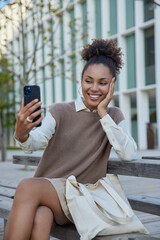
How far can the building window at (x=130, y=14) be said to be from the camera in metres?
23.4

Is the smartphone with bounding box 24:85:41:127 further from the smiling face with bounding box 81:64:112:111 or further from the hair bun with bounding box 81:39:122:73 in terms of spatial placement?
the hair bun with bounding box 81:39:122:73

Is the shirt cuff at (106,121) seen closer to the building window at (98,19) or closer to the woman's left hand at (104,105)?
the woman's left hand at (104,105)

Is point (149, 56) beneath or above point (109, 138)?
above

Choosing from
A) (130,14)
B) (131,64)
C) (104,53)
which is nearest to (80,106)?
(104,53)

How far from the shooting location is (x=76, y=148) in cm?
321

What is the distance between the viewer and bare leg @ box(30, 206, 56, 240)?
2.68 metres

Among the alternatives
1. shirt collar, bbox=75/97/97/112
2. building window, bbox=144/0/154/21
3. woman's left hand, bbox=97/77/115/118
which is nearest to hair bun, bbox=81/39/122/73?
woman's left hand, bbox=97/77/115/118

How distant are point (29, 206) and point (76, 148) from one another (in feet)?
2.16

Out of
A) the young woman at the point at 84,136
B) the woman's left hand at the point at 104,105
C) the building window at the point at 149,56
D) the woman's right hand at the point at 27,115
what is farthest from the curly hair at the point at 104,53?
the building window at the point at 149,56

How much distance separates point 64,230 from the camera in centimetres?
290

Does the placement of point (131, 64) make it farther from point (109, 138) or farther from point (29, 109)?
point (29, 109)

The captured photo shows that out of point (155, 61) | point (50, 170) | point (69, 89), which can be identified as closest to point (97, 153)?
point (50, 170)

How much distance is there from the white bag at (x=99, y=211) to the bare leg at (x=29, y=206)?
0.37 feet

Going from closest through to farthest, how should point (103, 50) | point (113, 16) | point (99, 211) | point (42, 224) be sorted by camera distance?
point (42, 224) < point (99, 211) < point (103, 50) < point (113, 16)
